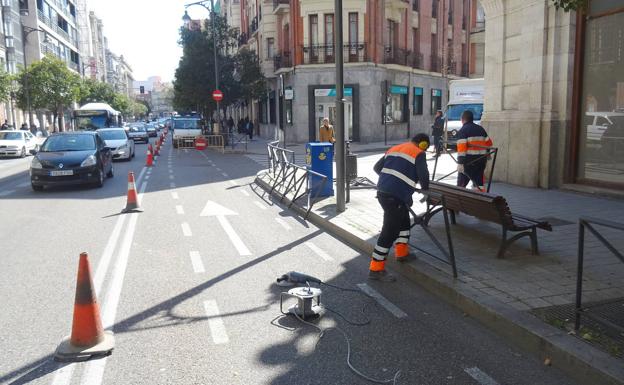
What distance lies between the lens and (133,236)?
861cm

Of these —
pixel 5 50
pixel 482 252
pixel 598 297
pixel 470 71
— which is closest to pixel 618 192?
pixel 482 252

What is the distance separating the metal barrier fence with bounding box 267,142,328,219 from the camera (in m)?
11.1

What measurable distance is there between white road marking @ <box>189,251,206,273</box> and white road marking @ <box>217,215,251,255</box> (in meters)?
0.60

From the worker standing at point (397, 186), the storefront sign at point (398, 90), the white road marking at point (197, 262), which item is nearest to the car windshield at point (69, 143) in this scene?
the white road marking at point (197, 262)

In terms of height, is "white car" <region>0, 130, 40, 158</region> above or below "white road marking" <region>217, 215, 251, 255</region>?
above

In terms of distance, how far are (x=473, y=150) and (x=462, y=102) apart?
17.3 meters

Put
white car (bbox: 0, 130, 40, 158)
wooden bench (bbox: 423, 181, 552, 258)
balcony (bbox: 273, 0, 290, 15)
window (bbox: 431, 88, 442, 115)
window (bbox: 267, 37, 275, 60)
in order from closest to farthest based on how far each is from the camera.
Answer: wooden bench (bbox: 423, 181, 552, 258)
white car (bbox: 0, 130, 40, 158)
balcony (bbox: 273, 0, 290, 15)
window (bbox: 267, 37, 275, 60)
window (bbox: 431, 88, 442, 115)

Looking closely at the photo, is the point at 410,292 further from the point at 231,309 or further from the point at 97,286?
the point at 97,286

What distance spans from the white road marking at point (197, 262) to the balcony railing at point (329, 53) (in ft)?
85.8

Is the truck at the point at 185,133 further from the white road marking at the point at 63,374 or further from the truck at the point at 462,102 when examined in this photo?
the white road marking at the point at 63,374

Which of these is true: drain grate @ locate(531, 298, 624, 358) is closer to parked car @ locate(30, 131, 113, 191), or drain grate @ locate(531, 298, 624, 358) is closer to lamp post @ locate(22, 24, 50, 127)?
parked car @ locate(30, 131, 113, 191)

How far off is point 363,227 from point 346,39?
83.7 ft

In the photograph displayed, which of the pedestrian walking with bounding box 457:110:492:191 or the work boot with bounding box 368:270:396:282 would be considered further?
the pedestrian walking with bounding box 457:110:492:191

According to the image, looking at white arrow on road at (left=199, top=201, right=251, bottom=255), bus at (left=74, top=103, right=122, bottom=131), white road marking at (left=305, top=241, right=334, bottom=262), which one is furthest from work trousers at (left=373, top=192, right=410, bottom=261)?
bus at (left=74, top=103, right=122, bottom=131)
